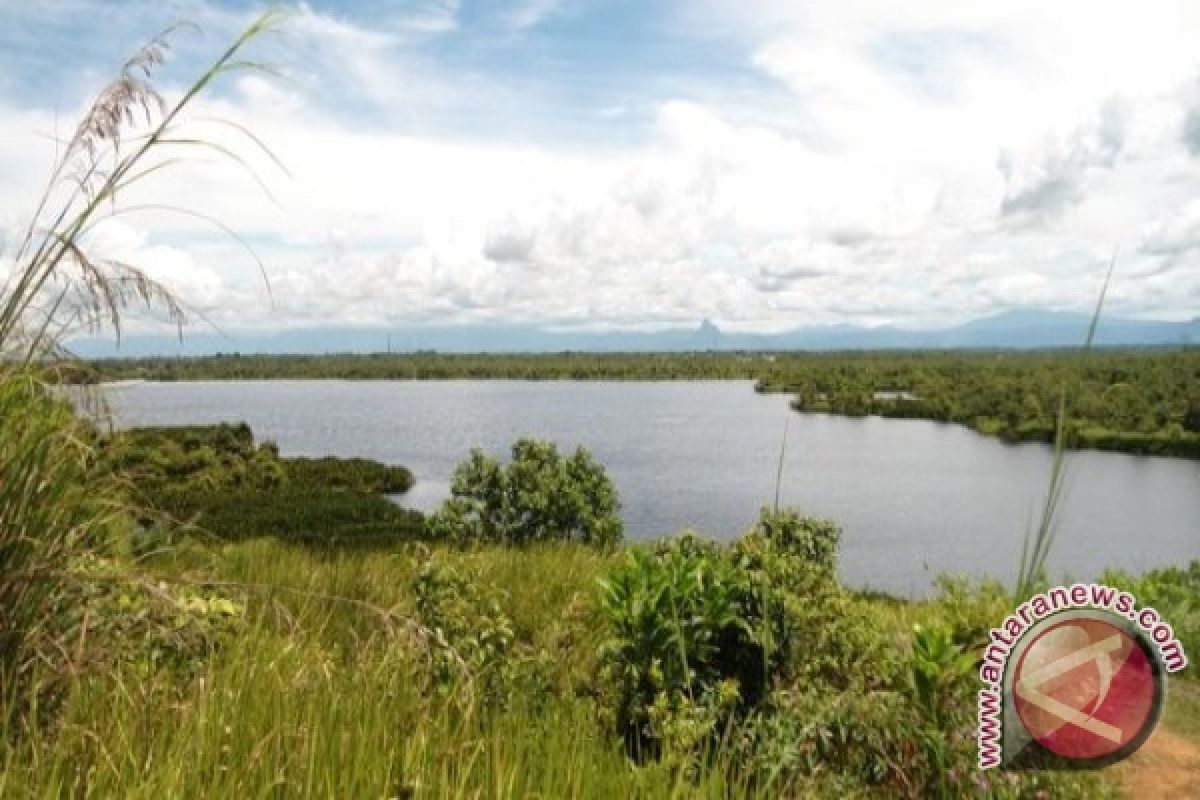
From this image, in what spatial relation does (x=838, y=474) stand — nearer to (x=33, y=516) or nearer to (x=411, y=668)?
(x=411, y=668)

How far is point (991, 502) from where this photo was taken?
175 feet

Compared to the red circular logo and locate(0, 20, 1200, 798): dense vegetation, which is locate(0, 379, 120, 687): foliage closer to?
locate(0, 20, 1200, 798): dense vegetation

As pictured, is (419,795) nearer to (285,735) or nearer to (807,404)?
(285,735)

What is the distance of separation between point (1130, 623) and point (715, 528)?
37.7 meters

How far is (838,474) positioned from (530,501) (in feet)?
175

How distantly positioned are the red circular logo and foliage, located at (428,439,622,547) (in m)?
9.99

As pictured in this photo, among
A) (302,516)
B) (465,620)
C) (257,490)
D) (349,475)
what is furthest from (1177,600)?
(349,475)

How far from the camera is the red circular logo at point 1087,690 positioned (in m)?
4.21

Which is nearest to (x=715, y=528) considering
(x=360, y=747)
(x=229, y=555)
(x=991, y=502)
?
(x=991, y=502)

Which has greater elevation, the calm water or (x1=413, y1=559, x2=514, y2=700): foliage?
(x1=413, y1=559, x2=514, y2=700): foliage

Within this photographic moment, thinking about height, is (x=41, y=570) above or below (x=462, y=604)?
above

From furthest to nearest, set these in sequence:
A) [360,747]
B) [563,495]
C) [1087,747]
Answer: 1. [563,495]
2. [1087,747]
3. [360,747]

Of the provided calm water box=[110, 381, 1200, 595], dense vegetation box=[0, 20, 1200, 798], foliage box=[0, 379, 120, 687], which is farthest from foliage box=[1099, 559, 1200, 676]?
foliage box=[0, 379, 120, 687]

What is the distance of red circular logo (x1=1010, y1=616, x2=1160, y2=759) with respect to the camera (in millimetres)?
4211
